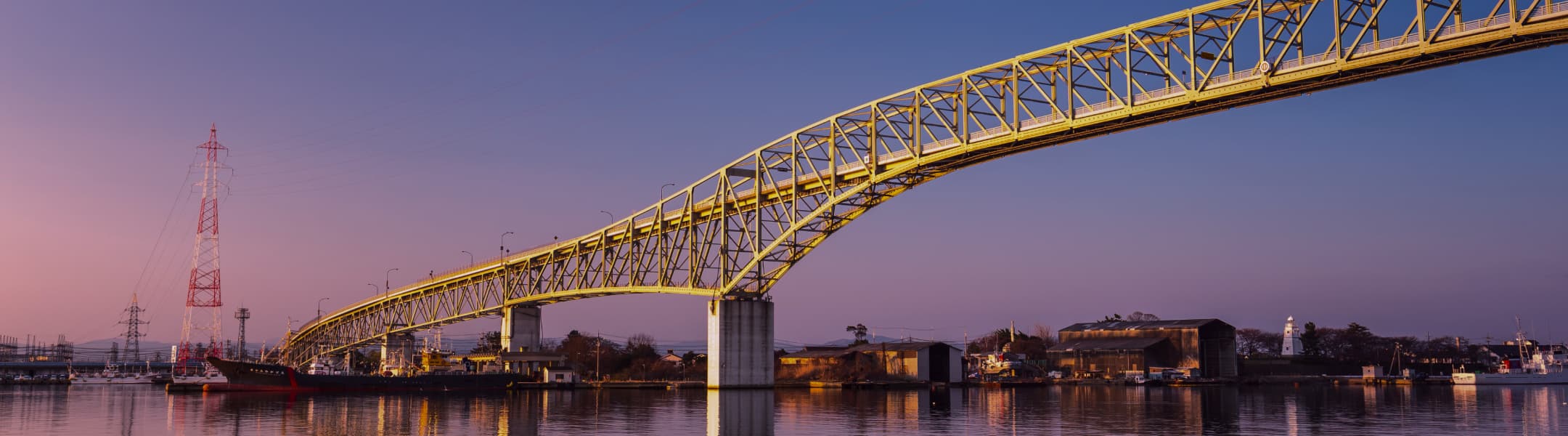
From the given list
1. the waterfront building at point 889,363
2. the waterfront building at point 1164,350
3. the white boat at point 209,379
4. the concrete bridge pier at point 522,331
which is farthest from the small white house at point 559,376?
the waterfront building at point 1164,350

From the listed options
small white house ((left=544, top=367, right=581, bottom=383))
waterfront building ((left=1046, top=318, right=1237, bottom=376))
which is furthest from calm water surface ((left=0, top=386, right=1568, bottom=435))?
waterfront building ((left=1046, top=318, right=1237, bottom=376))

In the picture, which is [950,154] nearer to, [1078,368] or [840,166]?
[840,166]

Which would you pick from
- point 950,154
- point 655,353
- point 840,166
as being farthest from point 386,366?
point 950,154

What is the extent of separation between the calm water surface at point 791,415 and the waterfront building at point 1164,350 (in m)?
49.2

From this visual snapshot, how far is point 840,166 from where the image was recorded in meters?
77.6

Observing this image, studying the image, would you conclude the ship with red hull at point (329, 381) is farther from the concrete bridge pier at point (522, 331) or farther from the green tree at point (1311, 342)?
the green tree at point (1311, 342)

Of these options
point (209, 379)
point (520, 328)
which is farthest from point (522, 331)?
point (209, 379)

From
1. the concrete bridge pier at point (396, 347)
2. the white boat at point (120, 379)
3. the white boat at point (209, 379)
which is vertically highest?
the concrete bridge pier at point (396, 347)

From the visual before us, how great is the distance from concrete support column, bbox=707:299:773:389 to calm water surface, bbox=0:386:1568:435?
1820mm

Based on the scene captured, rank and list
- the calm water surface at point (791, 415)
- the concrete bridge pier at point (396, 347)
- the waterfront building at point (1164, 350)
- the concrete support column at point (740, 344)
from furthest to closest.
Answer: the concrete bridge pier at point (396, 347)
the waterfront building at point (1164, 350)
the concrete support column at point (740, 344)
the calm water surface at point (791, 415)

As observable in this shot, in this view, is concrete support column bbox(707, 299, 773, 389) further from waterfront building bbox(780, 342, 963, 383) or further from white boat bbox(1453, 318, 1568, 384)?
white boat bbox(1453, 318, 1568, 384)

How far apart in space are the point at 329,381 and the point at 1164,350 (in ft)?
308

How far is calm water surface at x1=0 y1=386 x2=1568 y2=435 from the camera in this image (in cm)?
4316

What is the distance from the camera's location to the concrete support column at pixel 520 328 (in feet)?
393
